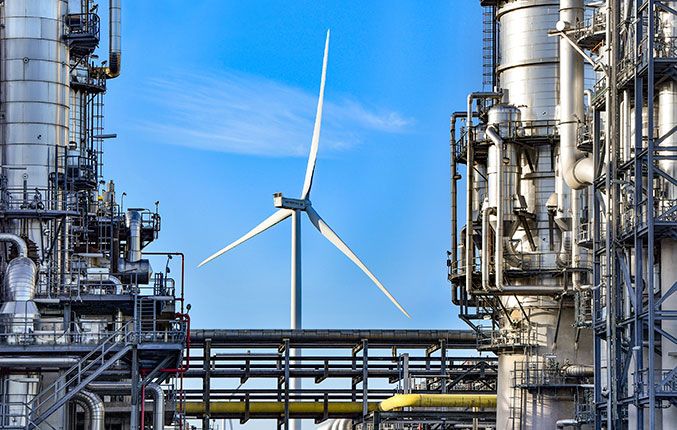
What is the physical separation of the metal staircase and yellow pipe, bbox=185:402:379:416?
15.5 metres

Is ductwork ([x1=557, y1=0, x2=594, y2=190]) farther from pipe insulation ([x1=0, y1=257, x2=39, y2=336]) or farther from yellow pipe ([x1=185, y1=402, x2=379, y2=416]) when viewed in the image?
pipe insulation ([x1=0, y1=257, x2=39, y2=336])

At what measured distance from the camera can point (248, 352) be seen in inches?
2847

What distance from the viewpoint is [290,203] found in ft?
246

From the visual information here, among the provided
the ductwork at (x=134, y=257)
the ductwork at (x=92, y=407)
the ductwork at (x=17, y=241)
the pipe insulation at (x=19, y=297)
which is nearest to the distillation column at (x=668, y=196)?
the ductwork at (x=92, y=407)

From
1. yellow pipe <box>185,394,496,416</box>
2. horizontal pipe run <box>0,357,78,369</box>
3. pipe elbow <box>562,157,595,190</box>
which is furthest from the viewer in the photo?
yellow pipe <box>185,394,496,416</box>

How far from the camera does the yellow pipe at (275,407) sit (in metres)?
69.4

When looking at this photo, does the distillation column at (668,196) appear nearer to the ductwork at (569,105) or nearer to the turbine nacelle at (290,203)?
the ductwork at (569,105)

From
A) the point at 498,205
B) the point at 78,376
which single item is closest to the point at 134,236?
the point at 78,376

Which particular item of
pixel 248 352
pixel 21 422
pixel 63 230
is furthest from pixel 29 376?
pixel 248 352

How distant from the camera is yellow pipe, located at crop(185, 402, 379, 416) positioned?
6938 cm

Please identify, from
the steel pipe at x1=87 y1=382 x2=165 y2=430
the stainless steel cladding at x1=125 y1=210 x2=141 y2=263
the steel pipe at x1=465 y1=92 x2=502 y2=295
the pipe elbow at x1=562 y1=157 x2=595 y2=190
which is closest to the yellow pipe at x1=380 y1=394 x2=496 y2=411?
the steel pipe at x1=465 y1=92 x2=502 y2=295

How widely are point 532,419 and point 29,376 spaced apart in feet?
68.3

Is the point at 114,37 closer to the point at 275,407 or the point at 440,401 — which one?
the point at 275,407

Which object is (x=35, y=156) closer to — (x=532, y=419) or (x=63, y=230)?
(x=63, y=230)
